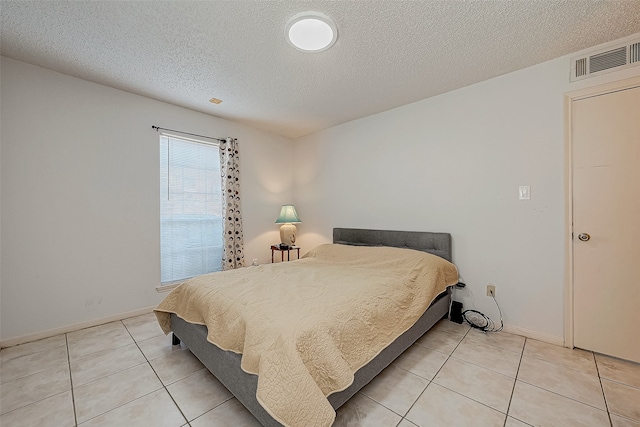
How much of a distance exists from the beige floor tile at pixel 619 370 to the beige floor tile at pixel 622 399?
0.08 m

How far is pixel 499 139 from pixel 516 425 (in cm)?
226

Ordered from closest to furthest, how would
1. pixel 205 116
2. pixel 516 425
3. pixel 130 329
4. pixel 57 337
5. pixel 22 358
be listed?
1. pixel 516 425
2. pixel 22 358
3. pixel 57 337
4. pixel 130 329
5. pixel 205 116

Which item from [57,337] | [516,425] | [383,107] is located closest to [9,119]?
[57,337]

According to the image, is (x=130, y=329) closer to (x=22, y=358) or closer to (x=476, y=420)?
(x=22, y=358)

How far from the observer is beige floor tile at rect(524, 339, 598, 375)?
181 centimetres

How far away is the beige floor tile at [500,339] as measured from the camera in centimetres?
208

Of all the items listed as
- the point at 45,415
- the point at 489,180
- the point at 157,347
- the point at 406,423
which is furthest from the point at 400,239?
the point at 45,415

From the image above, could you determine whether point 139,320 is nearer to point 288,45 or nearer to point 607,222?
point 288,45

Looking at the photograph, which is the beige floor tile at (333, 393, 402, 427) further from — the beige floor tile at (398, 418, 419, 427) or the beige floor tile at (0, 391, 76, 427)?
the beige floor tile at (0, 391, 76, 427)

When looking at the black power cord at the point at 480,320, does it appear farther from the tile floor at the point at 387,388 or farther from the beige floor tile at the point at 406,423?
the beige floor tile at the point at 406,423

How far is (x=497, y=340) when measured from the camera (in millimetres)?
2197

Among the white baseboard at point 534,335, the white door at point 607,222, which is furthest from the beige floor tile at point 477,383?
the white door at point 607,222

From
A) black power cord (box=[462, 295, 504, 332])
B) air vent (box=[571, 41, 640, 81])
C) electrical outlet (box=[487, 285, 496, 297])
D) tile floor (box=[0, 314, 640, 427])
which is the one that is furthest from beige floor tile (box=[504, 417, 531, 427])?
air vent (box=[571, 41, 640, 81])

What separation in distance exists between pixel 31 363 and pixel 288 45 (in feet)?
10.3
